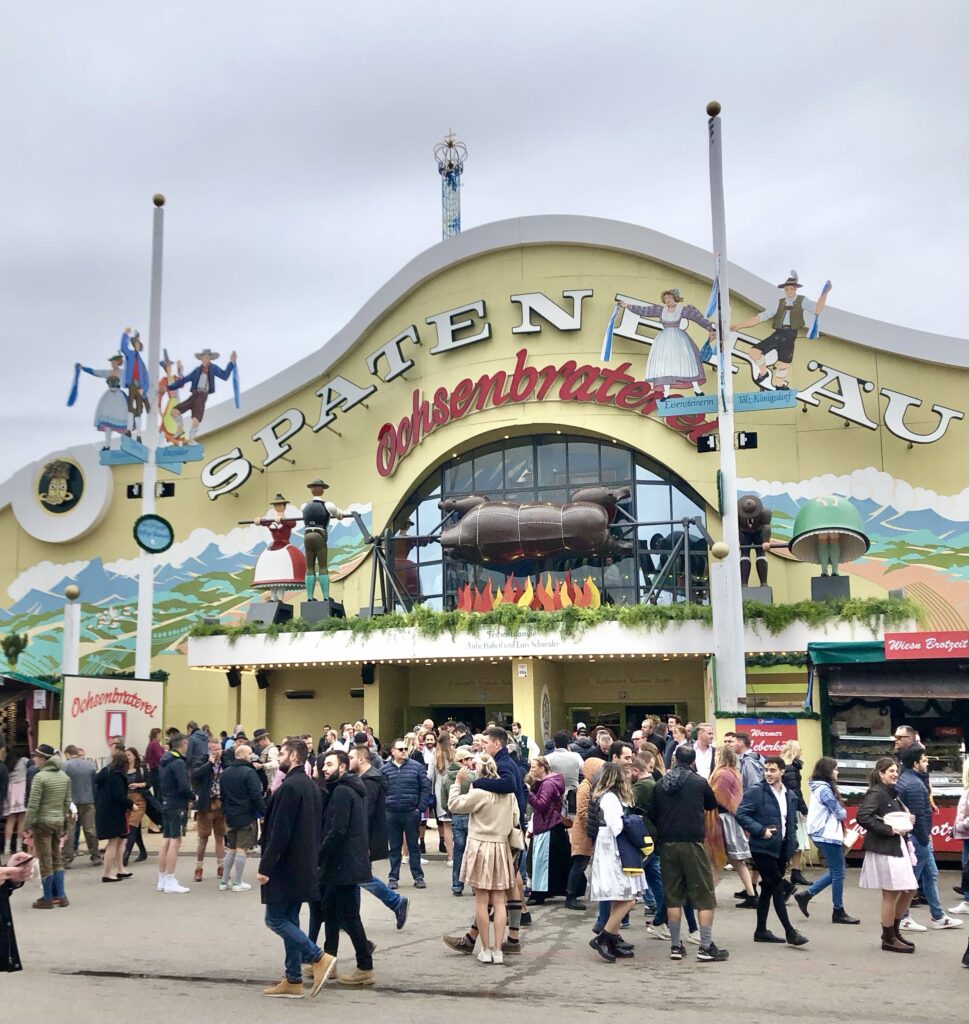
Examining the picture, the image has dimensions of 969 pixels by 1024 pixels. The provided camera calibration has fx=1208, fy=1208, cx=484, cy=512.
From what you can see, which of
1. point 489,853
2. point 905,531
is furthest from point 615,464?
point 489,853

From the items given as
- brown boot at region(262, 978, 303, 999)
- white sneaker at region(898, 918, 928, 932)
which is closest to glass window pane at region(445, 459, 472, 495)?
white sneaker at region(898, 918, 928, 932)

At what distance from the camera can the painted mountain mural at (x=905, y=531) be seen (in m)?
25.3

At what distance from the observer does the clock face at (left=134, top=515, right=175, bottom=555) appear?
24.5 meters

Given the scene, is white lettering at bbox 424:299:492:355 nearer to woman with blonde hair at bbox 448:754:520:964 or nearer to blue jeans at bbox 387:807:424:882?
blue jeans at bbox 387:807:424:882

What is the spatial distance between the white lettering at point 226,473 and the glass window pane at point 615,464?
9.17 m

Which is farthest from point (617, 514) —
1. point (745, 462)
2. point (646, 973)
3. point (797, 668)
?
point (646, 973)

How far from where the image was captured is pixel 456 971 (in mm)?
9133

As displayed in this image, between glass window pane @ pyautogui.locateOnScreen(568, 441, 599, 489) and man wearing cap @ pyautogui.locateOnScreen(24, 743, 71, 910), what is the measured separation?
16535 millimetres

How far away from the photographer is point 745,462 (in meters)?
26.7

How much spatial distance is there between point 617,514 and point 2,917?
1987 centimetres

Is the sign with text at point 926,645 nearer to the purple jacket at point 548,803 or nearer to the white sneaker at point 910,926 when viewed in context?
the white sneaker at point 910,926

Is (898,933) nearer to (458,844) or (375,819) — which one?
(375,819)

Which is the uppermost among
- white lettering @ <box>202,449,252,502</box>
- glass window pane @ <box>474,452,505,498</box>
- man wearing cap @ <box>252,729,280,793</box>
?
white lettering @ <box>202,449,252,502</box>

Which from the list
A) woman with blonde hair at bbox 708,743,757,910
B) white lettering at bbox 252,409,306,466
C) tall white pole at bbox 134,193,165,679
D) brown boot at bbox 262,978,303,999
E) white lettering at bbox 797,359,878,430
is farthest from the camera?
white lettering at bbox 252,409,306,466
